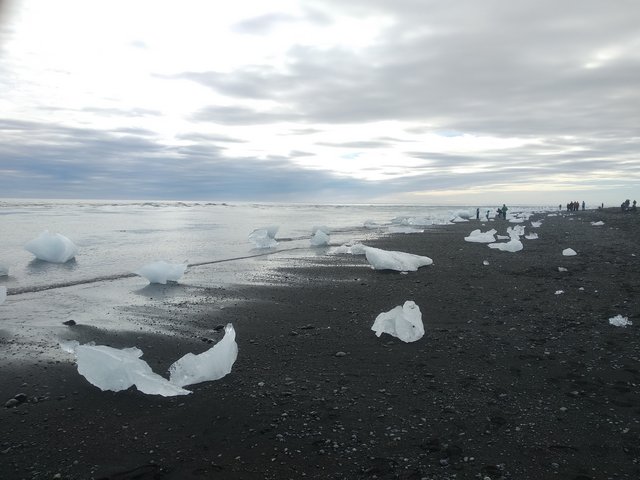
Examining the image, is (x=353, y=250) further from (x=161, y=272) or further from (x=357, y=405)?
(x=357, y=405)

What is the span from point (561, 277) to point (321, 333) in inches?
244

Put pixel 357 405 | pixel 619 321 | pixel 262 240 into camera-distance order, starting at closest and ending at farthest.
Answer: pixel 357 405, pixel 619 321, pixel 262 240

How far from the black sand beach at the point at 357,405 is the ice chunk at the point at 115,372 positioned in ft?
0.34

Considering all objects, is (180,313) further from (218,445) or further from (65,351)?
(218,445)

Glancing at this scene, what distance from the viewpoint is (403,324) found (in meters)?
5.21

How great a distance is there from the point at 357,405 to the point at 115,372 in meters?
2.19

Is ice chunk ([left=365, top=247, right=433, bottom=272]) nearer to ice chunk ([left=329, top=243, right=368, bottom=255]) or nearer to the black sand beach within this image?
ice chunk ([left=329, top=243, right=368, bottom=255])

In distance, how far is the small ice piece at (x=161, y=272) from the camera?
904 cm

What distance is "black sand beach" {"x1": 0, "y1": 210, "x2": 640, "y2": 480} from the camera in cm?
278

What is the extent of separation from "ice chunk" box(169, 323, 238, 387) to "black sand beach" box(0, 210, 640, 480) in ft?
0.36

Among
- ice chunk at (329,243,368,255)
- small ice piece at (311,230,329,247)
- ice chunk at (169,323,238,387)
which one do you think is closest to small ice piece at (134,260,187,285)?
ice chunk at (169,323,238,387)

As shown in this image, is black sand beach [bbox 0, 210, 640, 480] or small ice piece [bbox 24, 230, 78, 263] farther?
small ice piece [bbox 24, 230, 78, 263]

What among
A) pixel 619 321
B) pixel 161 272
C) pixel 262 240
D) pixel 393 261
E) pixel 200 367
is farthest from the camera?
pixel 262 240

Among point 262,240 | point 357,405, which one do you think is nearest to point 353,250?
point 262,240
